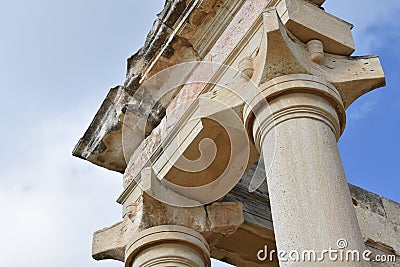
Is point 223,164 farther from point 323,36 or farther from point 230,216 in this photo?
point 323,36

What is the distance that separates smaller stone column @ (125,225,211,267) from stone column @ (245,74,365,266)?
96.2 inches

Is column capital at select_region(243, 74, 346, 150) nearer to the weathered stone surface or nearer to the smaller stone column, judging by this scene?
the smaller stone column

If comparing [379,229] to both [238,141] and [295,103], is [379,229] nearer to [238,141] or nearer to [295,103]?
[238,141]

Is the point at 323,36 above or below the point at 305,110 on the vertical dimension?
above

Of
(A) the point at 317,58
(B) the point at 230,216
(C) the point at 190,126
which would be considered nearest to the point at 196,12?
(C) the point at 190,126

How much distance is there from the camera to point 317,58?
9484 mm

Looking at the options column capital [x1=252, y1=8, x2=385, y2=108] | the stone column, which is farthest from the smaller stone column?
column capital [x1=252, y1=8, x2=385, y2=108]

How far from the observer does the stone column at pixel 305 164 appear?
7481 mm

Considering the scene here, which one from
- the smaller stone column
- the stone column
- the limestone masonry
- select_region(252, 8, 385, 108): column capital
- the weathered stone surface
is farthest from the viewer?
the weathered stone surface

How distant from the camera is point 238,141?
34.5ft

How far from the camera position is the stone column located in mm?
7481

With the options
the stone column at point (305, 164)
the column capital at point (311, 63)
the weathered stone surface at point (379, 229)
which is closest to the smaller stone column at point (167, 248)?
the stone column at point (305, 164)

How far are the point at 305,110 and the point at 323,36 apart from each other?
1.55m

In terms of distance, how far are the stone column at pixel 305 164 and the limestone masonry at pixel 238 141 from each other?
15 millimetres
